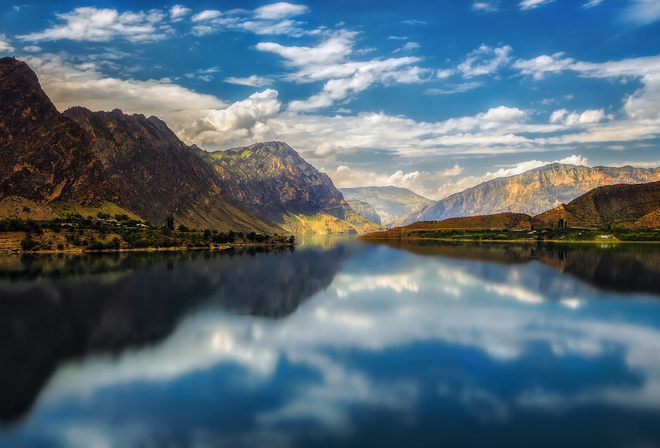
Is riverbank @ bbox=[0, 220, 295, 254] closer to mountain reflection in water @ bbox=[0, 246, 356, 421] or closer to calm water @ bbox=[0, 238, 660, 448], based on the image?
mountain reflection in water @ bbox=[0, 246, 356, 421]

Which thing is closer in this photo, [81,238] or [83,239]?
[83,239]

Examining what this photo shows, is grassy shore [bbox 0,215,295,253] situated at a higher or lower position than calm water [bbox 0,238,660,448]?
higher

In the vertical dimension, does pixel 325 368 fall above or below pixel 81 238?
below

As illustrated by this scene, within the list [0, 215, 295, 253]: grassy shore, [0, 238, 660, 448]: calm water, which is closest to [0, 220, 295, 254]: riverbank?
[0, 215, 295, 253]: grassy shore

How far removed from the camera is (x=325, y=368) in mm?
32344

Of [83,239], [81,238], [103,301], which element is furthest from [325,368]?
[81,238]

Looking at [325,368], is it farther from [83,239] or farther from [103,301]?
[83,239]

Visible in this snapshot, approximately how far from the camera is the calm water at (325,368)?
2267cm

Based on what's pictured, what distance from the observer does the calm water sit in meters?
22.7

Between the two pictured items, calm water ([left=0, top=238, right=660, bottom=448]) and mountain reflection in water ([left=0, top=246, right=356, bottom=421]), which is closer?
calm water ([left=0, top=238, right=660, bottom=448])

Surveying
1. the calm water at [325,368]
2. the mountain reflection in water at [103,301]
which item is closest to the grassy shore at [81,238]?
the mountain reflection in water at [103,301]

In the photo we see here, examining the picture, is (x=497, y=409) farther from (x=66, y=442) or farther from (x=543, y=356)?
(x=66, y=442)

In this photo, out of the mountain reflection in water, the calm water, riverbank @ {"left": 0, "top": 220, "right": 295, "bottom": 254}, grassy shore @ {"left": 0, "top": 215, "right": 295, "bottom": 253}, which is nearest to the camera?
the calm water

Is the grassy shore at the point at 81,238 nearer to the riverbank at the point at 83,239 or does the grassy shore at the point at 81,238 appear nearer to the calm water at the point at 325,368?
the riverbank at the point at 83,239
